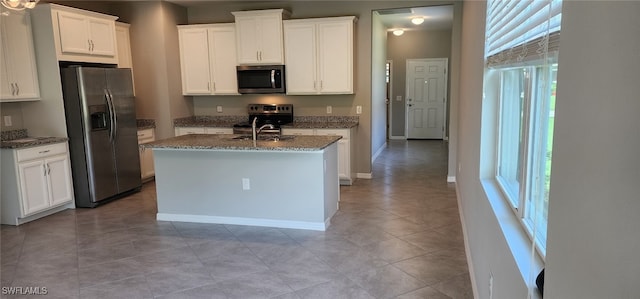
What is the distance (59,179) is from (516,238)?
4.87 meters

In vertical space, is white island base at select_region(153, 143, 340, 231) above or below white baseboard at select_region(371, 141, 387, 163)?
above

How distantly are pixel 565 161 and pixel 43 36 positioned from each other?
5.36 metres

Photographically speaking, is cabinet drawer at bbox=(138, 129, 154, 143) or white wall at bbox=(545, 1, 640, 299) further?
cabinet drawer at bbox=(138, 129, 154, 143)

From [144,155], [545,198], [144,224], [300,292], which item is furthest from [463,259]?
[144,155]

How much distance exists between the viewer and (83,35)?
4961 millimetres

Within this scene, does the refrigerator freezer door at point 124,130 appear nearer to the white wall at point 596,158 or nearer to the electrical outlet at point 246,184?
the electrical outlet at point 246,184

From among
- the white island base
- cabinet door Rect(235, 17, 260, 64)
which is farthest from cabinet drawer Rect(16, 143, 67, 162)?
cabinet door Rect(235, 17, 260, 64)

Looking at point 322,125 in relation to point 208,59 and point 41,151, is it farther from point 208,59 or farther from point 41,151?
point 41,151

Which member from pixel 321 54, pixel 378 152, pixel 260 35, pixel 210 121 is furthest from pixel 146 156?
pixel 378 152

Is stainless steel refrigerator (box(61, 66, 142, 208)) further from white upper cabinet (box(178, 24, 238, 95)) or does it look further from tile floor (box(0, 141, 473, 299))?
white upper cabinet (box(178, 24, 238, 95))

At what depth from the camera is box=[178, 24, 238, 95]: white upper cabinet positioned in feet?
19.9

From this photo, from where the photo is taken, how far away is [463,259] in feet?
10.7

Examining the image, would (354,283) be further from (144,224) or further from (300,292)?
(144,224)

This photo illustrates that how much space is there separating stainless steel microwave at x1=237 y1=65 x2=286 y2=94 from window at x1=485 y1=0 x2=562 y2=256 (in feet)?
12.2
